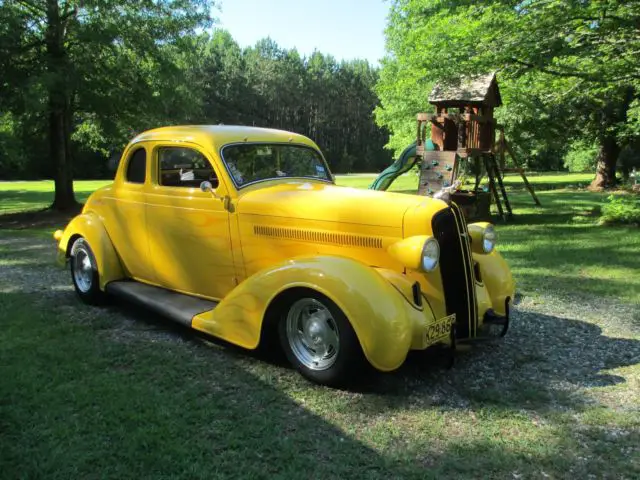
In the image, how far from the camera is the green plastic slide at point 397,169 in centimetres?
1288

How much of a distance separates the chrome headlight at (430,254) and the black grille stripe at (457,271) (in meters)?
0.14

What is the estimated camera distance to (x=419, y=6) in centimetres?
1271

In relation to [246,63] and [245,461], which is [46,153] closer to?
[246,63]

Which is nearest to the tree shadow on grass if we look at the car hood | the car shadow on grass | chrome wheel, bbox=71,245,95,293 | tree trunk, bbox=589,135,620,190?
the car shadow on grass

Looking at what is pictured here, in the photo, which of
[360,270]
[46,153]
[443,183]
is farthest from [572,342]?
[46,153]

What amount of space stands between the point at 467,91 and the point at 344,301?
32.4 ft

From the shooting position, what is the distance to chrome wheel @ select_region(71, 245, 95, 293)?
5.85 m

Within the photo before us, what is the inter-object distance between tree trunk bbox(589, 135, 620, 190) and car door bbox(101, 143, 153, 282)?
21.5 meters

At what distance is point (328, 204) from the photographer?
4211 millimetres

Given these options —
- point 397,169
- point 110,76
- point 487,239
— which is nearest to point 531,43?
point 397,169

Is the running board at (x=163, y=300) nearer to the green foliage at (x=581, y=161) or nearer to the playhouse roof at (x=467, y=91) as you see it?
the playhouse roof at (x=467, y=91)

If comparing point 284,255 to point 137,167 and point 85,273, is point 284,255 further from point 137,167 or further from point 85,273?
point 85,273

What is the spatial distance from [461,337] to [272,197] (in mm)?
1915

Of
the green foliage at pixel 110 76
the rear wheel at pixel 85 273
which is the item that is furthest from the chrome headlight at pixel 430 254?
the green foliage at pixel 110 76
